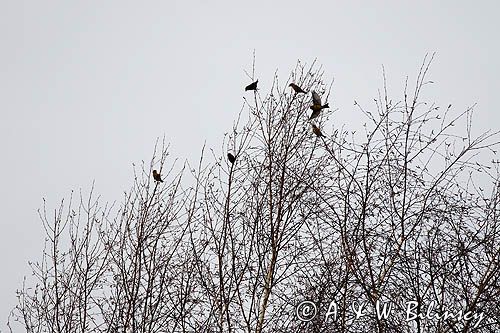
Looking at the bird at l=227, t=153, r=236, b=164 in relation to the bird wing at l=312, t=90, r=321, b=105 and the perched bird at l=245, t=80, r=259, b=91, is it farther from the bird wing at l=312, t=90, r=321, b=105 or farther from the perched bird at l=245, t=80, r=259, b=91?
the bird wing at l=312, t=90, r=321, b=105

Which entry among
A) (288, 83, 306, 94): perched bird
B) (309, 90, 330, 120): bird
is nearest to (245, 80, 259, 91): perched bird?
(288, 83, 306, 94): perched bird

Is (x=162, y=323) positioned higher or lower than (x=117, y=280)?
lower

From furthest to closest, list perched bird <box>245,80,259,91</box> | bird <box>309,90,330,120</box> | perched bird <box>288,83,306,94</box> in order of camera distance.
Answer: perched bird <box>245,80,259,91</box>
perched bird <box>288,83,306,94</box>
bird <box>309,90,330,120</box>

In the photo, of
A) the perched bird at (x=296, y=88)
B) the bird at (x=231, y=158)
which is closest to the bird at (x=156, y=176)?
the bird at (x=231, y=158)

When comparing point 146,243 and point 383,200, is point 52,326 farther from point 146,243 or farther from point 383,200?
point 383,200

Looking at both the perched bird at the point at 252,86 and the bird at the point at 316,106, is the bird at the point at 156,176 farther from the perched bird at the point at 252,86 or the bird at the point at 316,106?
the bird at the point at 316,106

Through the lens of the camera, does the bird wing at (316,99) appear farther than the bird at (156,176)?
No

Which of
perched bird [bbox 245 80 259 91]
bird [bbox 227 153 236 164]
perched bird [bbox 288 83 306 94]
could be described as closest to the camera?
bird [bbox 227 153 236 164]

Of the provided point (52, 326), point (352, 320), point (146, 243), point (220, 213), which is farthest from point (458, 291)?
point (52, 326)

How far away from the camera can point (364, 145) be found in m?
4.69

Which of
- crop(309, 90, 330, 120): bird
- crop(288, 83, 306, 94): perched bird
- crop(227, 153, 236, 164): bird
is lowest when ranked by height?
crop(227, 153, 236, 164): bird

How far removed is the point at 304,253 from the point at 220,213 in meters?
0.87

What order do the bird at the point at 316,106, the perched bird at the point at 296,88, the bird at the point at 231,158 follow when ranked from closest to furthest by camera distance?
the bird at the point at 316,106
the bird at the point at 231,158
the perched bird at the point at 296,88

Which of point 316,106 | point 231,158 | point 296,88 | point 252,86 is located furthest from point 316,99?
point 231,158
